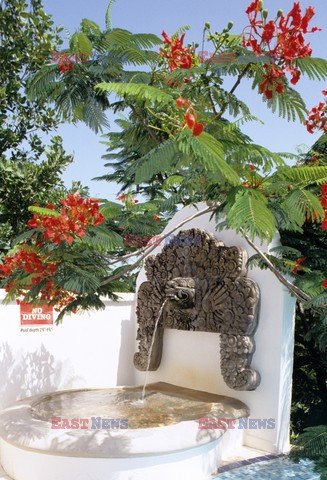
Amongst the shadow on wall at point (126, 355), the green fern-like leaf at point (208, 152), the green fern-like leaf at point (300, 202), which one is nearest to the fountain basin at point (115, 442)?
the shadow on wall at point (126, 355)

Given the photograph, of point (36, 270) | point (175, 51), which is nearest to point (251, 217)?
point (175, 51)

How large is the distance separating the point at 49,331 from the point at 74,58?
381cm

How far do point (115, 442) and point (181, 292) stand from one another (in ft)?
6.93

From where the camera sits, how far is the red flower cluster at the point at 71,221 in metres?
3.98

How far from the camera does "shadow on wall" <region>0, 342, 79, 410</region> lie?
6.05 m

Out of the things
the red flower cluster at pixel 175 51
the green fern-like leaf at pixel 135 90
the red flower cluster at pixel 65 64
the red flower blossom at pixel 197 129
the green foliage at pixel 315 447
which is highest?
the red flower cluster at pixel 175 51

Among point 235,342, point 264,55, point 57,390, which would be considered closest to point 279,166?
point 264,55

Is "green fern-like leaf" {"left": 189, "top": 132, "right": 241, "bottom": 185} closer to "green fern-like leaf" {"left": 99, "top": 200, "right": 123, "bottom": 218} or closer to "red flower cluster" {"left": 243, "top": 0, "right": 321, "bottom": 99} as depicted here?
"red flower cluster" {"left": 243, "top": 0, "right": 321, "bottom": 99}

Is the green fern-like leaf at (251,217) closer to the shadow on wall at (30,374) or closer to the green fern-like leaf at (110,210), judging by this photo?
the green fern-like leaf at (110,210)

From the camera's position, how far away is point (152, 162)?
296 centimetres

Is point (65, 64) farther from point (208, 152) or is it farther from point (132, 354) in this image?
point (132, 354)

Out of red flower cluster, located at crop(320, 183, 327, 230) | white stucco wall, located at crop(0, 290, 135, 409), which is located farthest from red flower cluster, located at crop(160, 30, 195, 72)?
white stucco wall, located at crop(0, 290, 135, 409)

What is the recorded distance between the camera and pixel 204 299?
244 inches

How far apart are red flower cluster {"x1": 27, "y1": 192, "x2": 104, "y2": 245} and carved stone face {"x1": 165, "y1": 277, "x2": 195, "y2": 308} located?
2.24 meters
